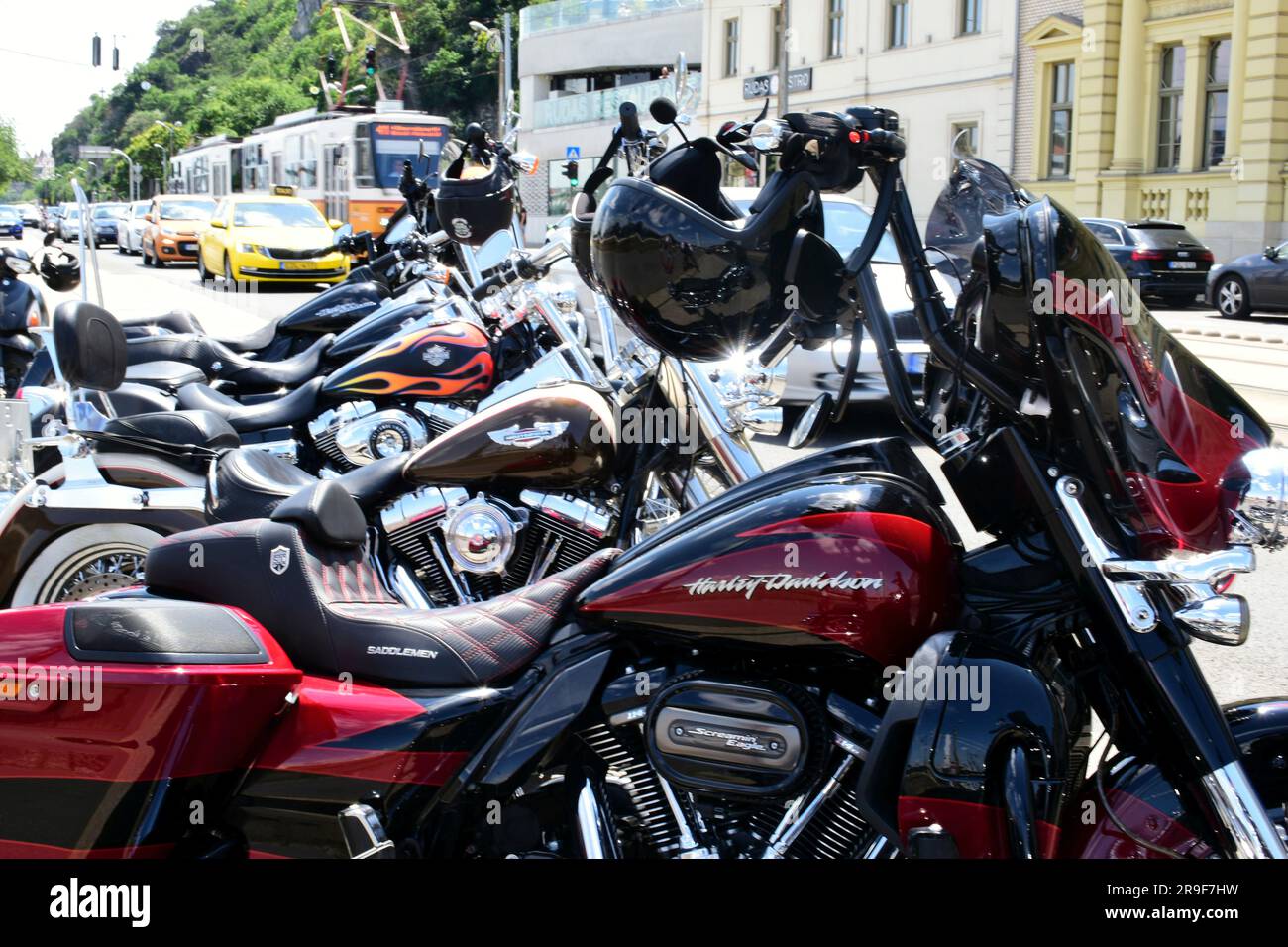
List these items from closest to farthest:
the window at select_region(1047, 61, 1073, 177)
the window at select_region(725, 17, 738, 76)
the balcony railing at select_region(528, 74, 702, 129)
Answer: the window at select_region(1047, 61, 1073, 177) → the window at select_region(725, 17, 738, 76) → the balcony railing at select_region(528, 74, 702, 129)

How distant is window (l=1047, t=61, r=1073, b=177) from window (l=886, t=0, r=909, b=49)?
432cm

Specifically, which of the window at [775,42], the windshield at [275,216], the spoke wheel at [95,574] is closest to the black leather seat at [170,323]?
the spoke wheel at [95,574]

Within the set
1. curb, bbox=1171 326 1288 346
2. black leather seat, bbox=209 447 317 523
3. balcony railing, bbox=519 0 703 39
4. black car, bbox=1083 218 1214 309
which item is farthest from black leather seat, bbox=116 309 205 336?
balcony railing, bbox=519 0 703 39

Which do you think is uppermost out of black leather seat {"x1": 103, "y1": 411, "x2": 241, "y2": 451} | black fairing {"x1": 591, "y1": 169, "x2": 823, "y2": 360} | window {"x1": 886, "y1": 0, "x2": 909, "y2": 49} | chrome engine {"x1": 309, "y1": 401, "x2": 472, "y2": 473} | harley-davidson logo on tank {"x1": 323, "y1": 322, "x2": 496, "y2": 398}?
window {"x1": 886, "y1": 0, "x2": 909, "y2": 49}

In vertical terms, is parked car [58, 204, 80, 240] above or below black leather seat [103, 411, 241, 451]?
above

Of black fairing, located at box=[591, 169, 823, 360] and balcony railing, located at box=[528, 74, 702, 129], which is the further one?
balcony railing, located at box=[528, 74, 702, 129]

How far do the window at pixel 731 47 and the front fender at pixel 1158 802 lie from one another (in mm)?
37655

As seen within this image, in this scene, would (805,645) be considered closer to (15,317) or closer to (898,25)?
(15,317)

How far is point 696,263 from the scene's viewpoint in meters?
2.35

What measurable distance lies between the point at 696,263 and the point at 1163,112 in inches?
1037

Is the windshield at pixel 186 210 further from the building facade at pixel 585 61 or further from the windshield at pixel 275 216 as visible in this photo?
the building facade at pixel 585 61

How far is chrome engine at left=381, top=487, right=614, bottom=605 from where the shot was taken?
393 centimetres

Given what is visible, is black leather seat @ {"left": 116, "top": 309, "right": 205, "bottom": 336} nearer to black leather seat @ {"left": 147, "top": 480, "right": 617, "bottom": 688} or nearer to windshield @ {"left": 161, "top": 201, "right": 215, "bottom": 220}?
black leather seat @ {"left": 147, "top": 480, "right": 617, "bottom": 688}

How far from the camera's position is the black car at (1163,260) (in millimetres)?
20453
